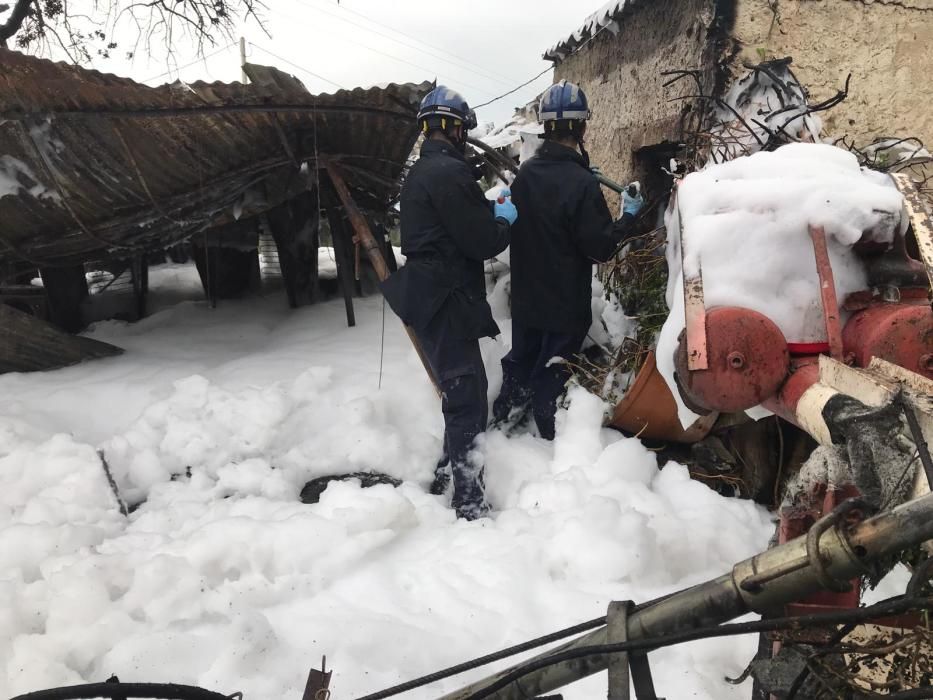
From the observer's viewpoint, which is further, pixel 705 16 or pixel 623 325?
pixel 705 16

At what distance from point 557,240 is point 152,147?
8.60ft

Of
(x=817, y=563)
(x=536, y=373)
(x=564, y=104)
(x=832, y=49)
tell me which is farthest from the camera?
(x=832, y=49)

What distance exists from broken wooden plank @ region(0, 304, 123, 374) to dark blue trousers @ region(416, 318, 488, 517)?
9.20 ft

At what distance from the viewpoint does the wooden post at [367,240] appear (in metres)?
3.81

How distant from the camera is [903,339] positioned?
65.6 inches

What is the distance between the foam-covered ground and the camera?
2.15m

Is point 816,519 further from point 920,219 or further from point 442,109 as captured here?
point 442,109

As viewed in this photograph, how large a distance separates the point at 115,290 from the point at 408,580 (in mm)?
5384

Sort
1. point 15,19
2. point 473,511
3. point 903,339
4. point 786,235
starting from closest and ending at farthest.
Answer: point 903,339 → point 786,235 → point 473,511 → point 15,19

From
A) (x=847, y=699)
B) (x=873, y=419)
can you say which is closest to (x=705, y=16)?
(x=873, y=419)

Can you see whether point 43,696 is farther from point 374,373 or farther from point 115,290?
point 115,290

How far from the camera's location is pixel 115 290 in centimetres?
648

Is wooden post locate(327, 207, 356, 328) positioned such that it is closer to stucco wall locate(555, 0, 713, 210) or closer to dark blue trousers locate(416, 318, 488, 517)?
dark blue trousers locate(416, 318, 488, 517)

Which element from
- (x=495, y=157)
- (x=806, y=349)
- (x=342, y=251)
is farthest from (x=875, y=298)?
(x=342, y=251)
